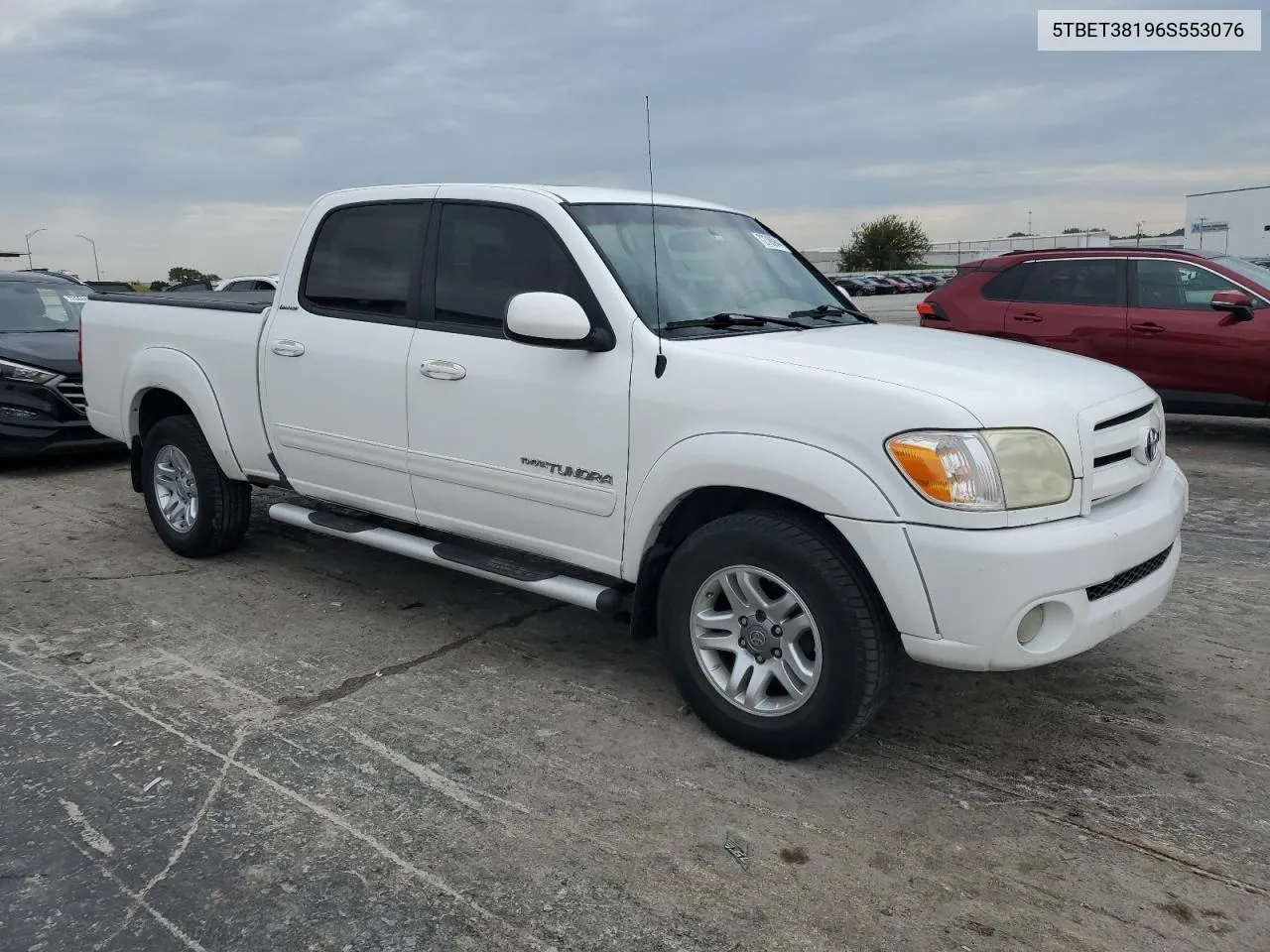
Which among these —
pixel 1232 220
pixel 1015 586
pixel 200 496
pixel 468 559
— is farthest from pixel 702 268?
pixel 1232 220

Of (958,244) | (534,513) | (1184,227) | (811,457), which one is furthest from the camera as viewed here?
(958,244)

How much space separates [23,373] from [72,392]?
0.37 m

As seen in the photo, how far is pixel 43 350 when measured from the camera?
28.1ft

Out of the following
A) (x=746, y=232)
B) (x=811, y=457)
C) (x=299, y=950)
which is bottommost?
(x=299, y=950)

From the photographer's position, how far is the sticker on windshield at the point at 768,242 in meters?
4.75

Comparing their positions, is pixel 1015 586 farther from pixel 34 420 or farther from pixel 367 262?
pixel 34 420

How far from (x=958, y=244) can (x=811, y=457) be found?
4365 inches

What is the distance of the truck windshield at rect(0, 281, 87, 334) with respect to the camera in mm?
9258

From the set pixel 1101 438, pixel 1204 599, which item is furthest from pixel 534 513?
pixel 1204 599

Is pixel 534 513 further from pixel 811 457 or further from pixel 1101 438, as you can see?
pixel 1101 438

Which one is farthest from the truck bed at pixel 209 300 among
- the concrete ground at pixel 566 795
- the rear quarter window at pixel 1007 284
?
the rear quarter window at pixel 1007 284

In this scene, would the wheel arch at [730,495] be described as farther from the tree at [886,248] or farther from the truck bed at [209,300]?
the tree at [886,248]

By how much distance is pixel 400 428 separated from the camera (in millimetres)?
4449

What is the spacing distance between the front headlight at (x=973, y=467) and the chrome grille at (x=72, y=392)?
7400 mm
